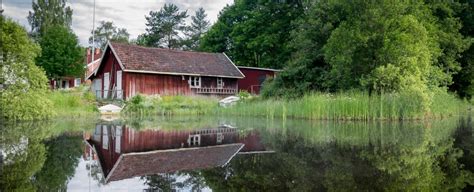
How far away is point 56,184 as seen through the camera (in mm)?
4109

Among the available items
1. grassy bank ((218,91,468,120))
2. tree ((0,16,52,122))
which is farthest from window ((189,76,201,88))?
tree ((0,16,52,122))

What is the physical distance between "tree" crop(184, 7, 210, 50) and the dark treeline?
118ft

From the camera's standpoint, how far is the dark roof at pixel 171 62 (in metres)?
27.7

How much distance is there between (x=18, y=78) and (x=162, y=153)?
10081mm

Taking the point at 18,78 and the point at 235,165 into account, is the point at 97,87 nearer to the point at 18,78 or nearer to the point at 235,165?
the point at 18,78

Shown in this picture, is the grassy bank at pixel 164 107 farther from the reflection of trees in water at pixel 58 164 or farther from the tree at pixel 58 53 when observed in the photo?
the tree at pixel 58 53

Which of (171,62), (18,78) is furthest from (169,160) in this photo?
(171,62)

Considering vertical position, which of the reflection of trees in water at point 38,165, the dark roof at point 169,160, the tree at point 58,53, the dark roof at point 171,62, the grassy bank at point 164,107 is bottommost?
the dark roof at point 169,160

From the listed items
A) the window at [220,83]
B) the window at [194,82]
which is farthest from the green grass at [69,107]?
the window at [220,83]

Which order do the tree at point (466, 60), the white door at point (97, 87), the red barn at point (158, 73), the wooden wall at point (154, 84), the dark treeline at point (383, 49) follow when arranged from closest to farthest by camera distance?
the dark treeline at point (383, 49) → the tree at point (466, 60) → the wooden wall at point (154, 84) → the red barn at point (158, 73) → the white door at point (97, 87)

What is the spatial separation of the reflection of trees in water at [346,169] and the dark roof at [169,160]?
36 cm

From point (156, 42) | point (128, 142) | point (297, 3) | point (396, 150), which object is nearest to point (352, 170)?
point (396, 150)

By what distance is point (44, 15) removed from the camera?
46.1 m

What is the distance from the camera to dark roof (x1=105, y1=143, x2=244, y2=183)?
4871 millimetres
